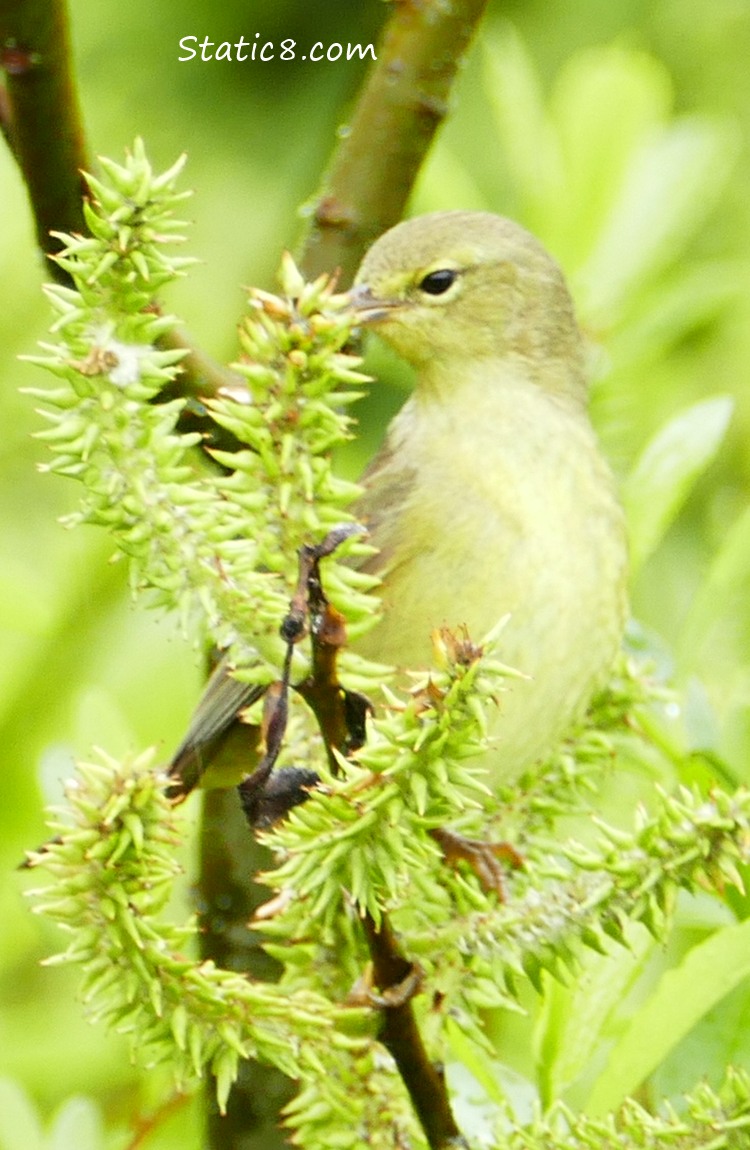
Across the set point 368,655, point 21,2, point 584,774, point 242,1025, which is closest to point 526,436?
point 368,655

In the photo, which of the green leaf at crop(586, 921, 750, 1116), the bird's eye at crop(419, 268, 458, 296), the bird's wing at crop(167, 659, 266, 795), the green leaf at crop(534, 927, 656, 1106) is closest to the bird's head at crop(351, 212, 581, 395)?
the bird's eye at crop(419, 268, 458, 296)

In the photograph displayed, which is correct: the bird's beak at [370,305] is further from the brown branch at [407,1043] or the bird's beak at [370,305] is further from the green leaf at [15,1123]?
the brown branch at [407,1043]

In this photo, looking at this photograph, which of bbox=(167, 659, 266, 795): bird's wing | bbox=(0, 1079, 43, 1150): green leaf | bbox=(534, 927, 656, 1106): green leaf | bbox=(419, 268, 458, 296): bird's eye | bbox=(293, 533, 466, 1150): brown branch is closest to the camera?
bbox=(293, 533, 466, 1150): brown branch

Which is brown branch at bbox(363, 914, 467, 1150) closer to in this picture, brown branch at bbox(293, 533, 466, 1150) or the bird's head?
brown branch at bbox(293, 533, 466, 1150)

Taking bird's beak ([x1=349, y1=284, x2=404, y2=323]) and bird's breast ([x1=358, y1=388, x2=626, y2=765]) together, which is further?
bird's beak ([x1=349, y1=284, x2=404, y2=323])

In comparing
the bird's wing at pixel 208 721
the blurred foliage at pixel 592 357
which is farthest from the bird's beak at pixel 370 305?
the bird's wing at pixel 208 721

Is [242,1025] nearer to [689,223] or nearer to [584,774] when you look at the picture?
[584,774]

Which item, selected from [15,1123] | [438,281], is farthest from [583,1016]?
[438,281]

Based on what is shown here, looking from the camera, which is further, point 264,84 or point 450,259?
point 264,84
